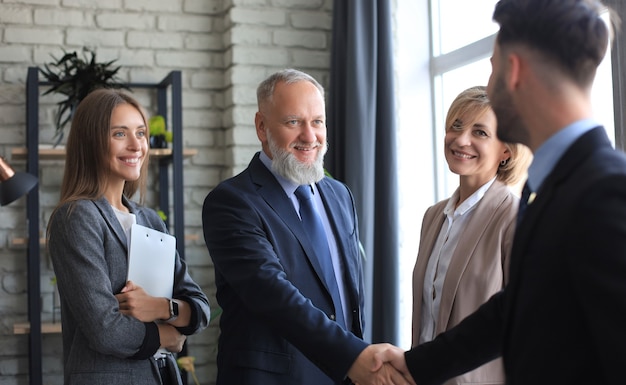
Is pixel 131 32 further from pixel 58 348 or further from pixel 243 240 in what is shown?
pixel 243 240

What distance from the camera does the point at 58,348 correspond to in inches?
162

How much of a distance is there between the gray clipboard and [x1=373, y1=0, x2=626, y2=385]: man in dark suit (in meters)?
1.21

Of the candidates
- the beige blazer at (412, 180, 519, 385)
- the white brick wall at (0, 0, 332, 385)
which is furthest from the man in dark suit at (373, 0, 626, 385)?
the white brick wall at (0, 0, 332, 385)

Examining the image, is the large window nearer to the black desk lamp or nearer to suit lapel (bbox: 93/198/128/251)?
the black desk lamp

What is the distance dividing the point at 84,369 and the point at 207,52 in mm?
2529

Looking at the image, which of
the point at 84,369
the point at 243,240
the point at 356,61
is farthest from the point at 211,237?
the point at 356,61

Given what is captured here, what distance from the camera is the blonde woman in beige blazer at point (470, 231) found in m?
2.21

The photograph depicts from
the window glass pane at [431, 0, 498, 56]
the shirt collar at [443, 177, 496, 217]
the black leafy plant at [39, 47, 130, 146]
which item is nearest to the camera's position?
the shirt collar at [443, 177, 496, 217]

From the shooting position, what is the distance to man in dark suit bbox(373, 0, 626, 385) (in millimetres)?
1084

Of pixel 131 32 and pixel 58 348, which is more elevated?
pixel 131 32

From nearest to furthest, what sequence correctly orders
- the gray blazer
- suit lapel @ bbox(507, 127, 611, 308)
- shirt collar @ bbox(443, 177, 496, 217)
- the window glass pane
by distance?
1. suit lapel @ bbox(507, 127, 611, 308)
2. the gray blazer
3. shirt collar @ bbox(443, 177, 496, 217)
4. the window glass pane

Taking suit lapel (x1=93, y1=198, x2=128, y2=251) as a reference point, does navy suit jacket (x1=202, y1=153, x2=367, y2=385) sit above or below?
below

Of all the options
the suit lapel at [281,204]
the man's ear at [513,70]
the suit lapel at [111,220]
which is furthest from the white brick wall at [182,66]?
the man's ear at [513,70]

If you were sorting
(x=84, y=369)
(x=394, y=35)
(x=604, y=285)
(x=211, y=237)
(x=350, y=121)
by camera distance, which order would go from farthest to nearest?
1. (x=394, y=35)
2. (x=350, y=121)
3. (x=211, y=237)
4. (x=84, y=369)
5. (x=604, y=285)
